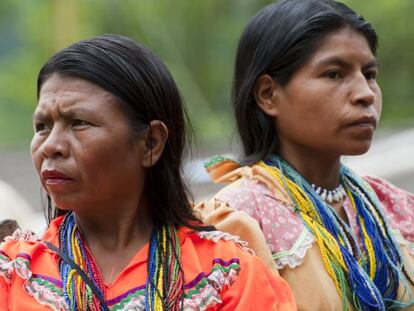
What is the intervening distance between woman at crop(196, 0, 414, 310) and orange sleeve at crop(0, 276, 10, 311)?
1.99 feet

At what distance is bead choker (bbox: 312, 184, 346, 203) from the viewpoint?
3.05 metres

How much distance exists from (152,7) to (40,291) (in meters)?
17.9

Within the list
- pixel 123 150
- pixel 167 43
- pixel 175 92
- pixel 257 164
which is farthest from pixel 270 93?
pixel 167 43

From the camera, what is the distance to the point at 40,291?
7.73 ft

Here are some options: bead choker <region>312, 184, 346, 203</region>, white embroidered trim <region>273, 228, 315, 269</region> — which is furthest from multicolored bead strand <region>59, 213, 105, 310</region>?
bead choker <region>312, 184, 346, 203</region>

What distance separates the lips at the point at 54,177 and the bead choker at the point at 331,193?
3.02ft

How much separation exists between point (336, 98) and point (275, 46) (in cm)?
25

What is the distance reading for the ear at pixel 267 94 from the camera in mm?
3031

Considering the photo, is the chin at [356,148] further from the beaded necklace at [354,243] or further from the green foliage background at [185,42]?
the green foliage background at [185,42]

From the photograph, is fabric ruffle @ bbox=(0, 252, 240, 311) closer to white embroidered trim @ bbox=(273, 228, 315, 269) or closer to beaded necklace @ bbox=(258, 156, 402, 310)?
white embroidered trim @ bbox=(273, 228, 315, 269)

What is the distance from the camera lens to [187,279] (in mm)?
2443

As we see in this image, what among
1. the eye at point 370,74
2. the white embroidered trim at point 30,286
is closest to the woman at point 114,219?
the white embroidered trim at point 30,286

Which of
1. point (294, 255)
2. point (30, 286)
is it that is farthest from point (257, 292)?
point (30, 286)

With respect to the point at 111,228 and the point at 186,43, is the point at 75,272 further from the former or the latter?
the point at 186,43
